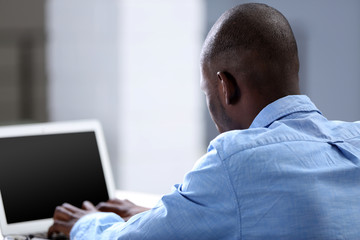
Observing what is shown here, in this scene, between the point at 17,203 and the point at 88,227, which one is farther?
the point at 17,203

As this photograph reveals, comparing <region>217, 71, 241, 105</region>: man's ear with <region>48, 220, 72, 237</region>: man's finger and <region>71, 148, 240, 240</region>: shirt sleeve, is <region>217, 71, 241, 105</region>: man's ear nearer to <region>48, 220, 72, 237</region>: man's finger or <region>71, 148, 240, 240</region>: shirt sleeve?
<region>71, 148, 240, 240</region>: shirt sleeve

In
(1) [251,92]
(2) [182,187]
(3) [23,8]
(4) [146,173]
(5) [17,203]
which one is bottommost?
(4) [146,173]

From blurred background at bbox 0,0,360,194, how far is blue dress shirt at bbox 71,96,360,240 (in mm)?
3385

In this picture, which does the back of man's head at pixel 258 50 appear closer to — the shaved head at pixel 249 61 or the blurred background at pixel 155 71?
the shaved head at pixel 249 61

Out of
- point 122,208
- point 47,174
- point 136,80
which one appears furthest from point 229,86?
point 136,80

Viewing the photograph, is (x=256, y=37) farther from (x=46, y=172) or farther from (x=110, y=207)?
(x=46, y=172)


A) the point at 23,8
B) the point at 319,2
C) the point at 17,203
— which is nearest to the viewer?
the point at 17,203

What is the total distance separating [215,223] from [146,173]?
201 inches

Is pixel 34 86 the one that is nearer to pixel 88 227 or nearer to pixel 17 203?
pixel 17 203

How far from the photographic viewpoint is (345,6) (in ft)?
20.3

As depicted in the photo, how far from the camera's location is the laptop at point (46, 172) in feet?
4.78

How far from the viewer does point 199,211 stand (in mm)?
924

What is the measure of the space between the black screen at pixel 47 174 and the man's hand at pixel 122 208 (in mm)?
147

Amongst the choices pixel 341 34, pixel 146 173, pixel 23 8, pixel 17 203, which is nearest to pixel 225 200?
pixel 17 203
